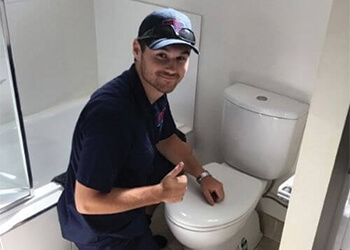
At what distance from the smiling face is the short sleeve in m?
0.17

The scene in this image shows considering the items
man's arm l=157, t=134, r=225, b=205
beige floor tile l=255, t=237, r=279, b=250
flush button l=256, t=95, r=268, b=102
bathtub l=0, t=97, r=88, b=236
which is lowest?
beige floor tile l=255, t=237, r=279, b=250

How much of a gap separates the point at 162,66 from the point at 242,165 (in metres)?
0.80

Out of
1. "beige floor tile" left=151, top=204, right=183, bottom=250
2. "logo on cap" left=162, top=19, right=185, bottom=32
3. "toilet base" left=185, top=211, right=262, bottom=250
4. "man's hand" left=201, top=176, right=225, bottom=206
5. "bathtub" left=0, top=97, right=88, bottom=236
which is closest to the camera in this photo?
"logo on cap" left=162, top=19, right=185, bottom=32

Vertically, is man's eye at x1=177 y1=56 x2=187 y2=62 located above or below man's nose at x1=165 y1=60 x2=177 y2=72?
above

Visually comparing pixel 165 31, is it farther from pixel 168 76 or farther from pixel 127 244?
pixel 127 244

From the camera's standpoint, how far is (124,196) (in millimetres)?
1297

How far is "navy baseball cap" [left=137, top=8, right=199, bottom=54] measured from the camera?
1281 mm

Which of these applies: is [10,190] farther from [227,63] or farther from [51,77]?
[227,63]

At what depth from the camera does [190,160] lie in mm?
1741

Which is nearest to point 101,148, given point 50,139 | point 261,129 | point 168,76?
point 168,76

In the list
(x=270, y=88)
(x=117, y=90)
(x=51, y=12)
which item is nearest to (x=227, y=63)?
(x=270, y=88)

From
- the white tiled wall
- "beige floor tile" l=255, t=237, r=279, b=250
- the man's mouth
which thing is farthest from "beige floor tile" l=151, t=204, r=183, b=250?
the man's mouth

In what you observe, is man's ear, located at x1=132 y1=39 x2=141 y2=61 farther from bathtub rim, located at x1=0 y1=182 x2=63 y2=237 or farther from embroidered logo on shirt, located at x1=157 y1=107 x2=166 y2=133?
bathtub rim, located at x1=0 y1=182 x2=63 y2=237

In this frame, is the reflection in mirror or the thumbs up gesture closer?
the thumbs up gesture
